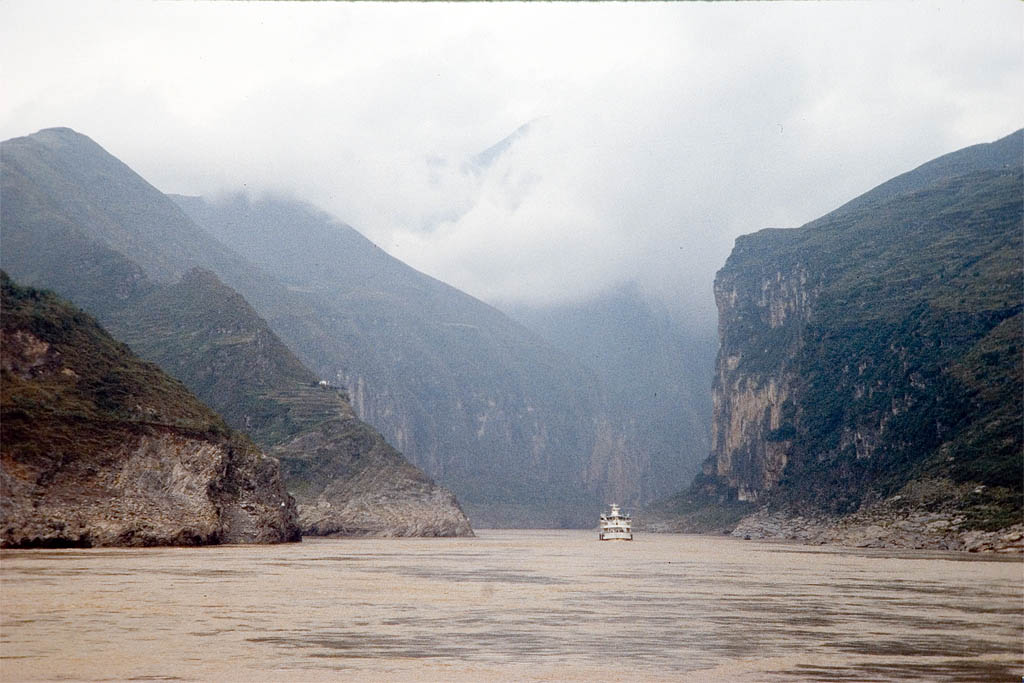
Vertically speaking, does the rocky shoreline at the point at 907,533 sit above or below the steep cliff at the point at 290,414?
below

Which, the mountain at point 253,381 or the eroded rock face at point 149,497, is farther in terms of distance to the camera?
the mountain at point 253,381

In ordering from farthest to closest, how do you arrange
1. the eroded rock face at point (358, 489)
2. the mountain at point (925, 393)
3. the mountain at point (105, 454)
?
the eroded rock face at point (358, 489) < the mountain at point (925, 393) < the mountain at point (105, 454)

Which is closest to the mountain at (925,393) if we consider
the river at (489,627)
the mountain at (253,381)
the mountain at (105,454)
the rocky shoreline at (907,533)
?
the rocky shoreline at (907,533)

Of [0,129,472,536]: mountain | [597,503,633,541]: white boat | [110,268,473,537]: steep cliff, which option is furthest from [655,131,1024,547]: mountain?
[0,129,472,536]: mountain

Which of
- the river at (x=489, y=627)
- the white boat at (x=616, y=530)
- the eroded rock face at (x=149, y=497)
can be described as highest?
the eroded rock face at (x=149, y=497)

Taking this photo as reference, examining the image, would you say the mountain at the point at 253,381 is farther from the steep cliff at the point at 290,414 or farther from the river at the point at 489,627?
the river at the point at 489,627

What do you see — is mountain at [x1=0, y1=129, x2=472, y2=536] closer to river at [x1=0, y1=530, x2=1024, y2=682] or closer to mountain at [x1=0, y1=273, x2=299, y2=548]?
mountain at [x1=0, y1=273, x2=299, y2=548]
